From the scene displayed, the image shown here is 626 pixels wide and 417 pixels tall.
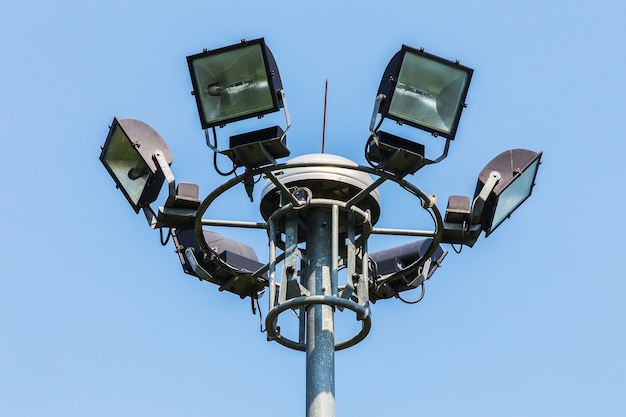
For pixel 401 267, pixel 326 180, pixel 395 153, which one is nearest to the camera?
pixel 395 153

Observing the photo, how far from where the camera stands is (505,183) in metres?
13.9

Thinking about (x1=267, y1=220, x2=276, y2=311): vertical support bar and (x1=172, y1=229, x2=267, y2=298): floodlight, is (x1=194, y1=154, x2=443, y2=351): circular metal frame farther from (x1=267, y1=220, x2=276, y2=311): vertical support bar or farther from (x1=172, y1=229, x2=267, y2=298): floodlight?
(x1=172, y1=229, x2=267, y2=298): floodlight

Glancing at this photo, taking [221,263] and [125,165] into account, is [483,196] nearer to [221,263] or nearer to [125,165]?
[221,263]

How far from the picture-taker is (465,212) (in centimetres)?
1389

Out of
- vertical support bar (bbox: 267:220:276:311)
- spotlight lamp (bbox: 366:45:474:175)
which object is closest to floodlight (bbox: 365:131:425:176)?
spotlight lamp (bbox: 366:45:474:175)

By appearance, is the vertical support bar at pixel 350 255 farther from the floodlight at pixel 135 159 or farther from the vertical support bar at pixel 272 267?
the floodlight at pixel 135 159

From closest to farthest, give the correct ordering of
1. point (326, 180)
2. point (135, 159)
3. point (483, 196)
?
point (326, 180) < point (483, 196) < point (135, 159)

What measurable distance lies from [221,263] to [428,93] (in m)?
3.49

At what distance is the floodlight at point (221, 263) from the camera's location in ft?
48.5

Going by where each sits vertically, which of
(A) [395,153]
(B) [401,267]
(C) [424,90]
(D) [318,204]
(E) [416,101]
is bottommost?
(B) [401,267]

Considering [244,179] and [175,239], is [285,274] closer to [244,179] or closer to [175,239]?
[244,179]

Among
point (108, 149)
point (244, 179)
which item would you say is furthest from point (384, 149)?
point (108, 149)

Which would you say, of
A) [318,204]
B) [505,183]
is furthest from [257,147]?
Answer: [505,183]

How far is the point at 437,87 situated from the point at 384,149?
3.02 feet
